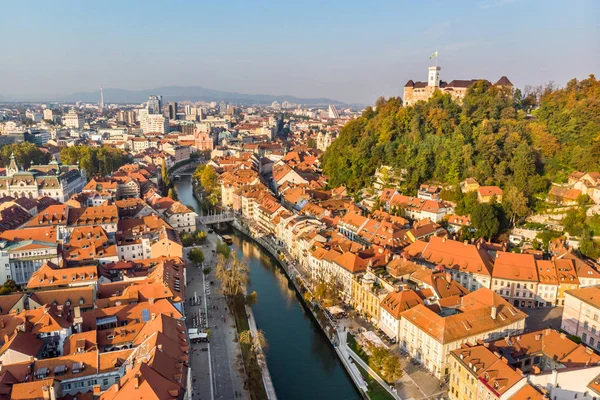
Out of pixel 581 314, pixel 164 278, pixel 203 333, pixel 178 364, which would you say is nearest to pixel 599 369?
pixel 581 314

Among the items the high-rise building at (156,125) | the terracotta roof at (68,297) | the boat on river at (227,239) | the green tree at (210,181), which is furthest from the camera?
the high-rise building at (156,125)

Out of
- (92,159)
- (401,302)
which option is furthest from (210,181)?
(401,302)

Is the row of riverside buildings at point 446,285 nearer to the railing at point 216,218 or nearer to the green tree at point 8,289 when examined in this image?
the railing at point 216,218

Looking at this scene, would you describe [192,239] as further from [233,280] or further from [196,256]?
[233,280]

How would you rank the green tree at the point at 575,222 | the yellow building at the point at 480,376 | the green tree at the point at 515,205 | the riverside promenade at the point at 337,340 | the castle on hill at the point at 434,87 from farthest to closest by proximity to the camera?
the castle on hill at the point at 434,87 → the green tree at the point at 515,205 → the green tree at the point at 575,222 → the riverside promenade at the point at 337,340 → the yellow building at the point at 480,376

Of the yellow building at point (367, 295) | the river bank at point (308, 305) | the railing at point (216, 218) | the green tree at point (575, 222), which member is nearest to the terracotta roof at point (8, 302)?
the river bank at point (308, 305)
